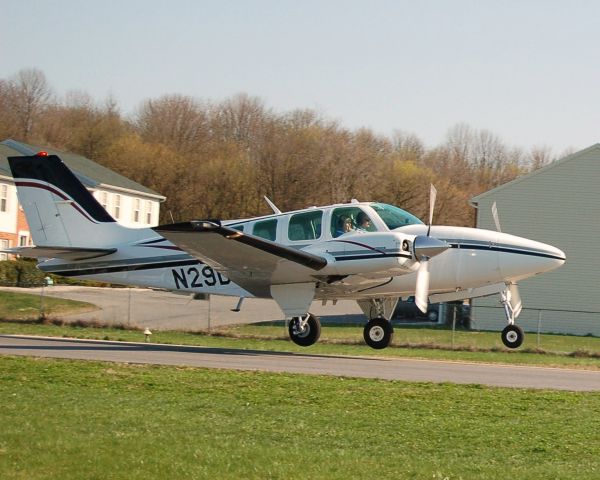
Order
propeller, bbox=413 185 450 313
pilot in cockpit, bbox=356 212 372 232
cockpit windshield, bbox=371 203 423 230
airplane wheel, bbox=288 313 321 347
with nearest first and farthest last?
propeller, bbox=413 185 450 313, pilot in cockpit, bbox=356 212 372 232, cockpit windshield, bbox=371 203 423 230, airplane wheel, bbox=288 313 321 347

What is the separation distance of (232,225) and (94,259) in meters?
3.56

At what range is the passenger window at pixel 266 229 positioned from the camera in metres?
22.7

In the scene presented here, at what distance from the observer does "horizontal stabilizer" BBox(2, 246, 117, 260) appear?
76.2 feet

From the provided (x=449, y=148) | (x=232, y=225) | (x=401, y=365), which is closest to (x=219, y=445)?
(x=401, y=365)

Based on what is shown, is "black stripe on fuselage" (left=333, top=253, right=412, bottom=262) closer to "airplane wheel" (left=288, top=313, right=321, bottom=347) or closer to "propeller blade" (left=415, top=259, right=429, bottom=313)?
"propeller blade" (left=415, top=259, right=429, bottom=313)

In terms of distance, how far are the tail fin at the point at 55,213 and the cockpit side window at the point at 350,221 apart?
5.10m

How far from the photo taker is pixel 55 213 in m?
24.7

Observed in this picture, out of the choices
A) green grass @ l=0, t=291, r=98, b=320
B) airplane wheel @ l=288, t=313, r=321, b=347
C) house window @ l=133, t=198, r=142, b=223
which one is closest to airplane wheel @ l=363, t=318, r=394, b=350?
airplane wheel @ l=288, t=313, r=321, b=347

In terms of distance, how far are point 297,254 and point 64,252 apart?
6.21 m

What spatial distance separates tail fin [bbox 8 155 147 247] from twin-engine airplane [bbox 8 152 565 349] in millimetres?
24

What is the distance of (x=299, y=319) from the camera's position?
22375 millimetres

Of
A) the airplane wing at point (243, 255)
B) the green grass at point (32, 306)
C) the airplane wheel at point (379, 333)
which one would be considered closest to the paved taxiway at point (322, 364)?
the airplane wheel at point (379, 333)

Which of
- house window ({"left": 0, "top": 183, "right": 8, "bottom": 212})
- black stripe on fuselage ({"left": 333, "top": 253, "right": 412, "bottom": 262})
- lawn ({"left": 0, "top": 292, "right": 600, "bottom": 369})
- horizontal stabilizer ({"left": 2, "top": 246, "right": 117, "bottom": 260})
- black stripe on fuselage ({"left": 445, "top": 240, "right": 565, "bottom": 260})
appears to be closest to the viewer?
black stripe on fuselage ({"left": 333, "top": 253, "right": 412, "bottom": 262})

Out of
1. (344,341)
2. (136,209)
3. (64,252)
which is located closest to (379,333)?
(344,341)
